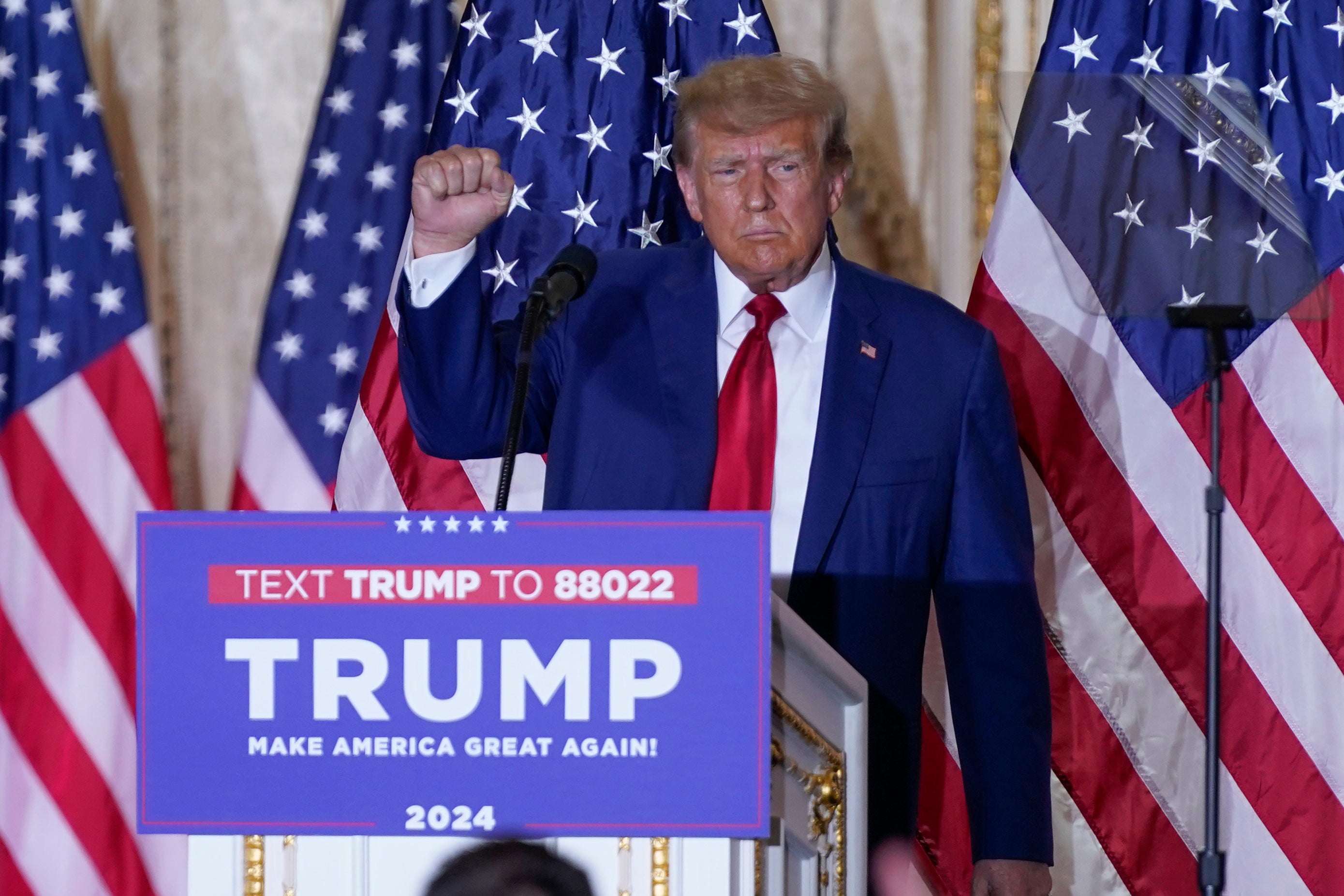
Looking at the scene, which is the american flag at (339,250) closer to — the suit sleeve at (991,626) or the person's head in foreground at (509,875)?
the suit sleeve at (991,626)

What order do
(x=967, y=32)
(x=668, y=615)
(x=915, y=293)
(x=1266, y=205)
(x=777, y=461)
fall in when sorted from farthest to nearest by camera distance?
(x=967, y=32)
(x=1266, y=205)
(x=915, y=293)
(x=777, y=461)
(x=668, y=615)

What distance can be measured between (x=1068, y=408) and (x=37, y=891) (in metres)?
2.17

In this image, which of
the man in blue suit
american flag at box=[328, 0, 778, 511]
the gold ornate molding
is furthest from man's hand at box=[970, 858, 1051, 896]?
the gold ornate molding

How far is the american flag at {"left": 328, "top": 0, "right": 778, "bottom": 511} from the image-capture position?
9.13ft

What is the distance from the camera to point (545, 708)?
3.61 feet

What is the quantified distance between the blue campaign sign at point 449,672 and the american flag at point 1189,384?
180cm

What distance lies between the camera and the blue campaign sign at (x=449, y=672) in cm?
109

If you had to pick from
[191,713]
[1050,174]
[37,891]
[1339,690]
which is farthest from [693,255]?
[37,891]

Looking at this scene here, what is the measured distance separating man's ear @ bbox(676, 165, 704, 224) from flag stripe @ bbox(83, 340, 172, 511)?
139cm

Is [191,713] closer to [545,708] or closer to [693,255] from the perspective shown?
[545,708]

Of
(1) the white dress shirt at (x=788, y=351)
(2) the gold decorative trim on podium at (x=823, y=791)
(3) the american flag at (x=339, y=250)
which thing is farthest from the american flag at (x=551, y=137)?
(2) the gold decorative trim on podium at (x=823, y=791)

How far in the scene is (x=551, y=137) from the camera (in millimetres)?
2795

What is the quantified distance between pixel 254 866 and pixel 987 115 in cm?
237

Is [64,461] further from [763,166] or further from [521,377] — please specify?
[521,377]
